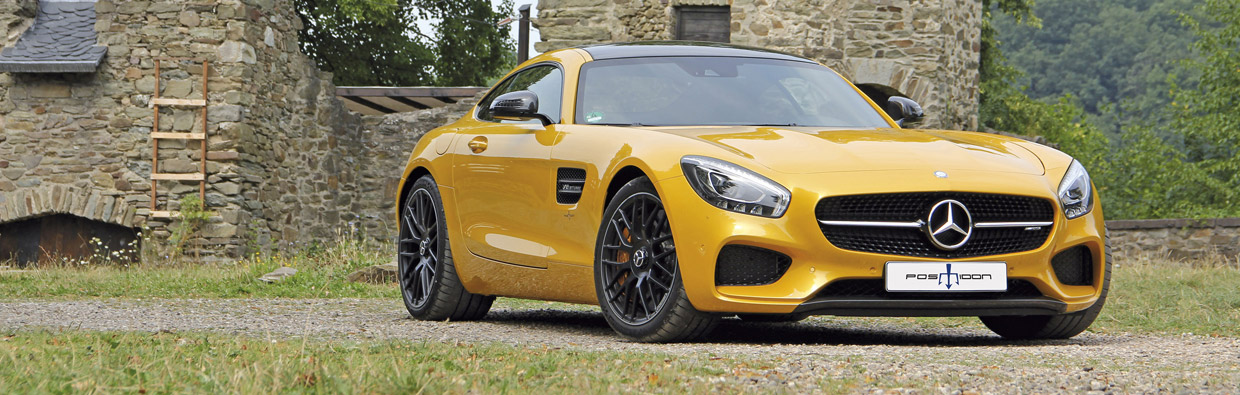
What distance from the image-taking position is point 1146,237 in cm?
2203

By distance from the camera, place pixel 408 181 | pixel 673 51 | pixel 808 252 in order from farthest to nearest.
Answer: pixel 408 181, pixel 673 51, pixel 808 252

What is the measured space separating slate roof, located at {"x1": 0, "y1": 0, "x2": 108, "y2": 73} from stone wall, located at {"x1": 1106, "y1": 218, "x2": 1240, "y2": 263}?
14.3m

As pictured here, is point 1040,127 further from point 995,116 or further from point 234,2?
point 234,2

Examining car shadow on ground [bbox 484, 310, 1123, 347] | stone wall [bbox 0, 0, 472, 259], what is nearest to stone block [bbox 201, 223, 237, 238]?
stone wall [bbox 0, 0, 472, 259]

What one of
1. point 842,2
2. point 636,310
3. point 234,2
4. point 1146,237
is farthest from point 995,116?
point 636,310

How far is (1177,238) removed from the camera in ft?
71.1

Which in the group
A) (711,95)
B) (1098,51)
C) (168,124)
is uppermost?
(1098,51)

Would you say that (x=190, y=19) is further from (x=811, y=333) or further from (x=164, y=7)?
(x=811, y=333)

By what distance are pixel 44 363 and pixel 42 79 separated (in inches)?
584

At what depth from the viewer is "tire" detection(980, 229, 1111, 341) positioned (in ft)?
19.7

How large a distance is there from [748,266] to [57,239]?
1528 centimetres

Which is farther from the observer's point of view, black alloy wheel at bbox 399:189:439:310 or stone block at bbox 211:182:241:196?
stone block at bbox 211:182:241:196

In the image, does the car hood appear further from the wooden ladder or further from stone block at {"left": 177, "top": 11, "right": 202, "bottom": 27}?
stone block at {"left": 177, "top": 11, "right": 202, "bottom": 27}

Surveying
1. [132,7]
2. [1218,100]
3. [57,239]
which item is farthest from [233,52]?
[1218,100]
